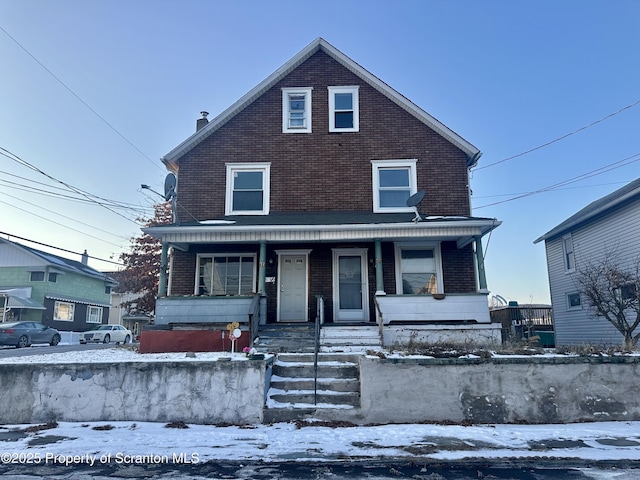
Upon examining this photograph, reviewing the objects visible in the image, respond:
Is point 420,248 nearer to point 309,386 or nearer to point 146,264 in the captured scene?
point 309,386

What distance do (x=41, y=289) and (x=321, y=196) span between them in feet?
79.0

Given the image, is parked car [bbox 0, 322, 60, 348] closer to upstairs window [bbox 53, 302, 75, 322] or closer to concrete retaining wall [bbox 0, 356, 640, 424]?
upstairs window [bbox 53, 302, 75, 322]

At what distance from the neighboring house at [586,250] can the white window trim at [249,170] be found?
1163 centimetres

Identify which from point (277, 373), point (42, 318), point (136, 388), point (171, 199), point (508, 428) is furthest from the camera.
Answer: point (42, 318)

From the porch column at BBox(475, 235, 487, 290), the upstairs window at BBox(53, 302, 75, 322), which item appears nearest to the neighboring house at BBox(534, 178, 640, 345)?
the porch column at BBox(475, 235, 487, 290)

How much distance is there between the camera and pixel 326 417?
22.3 feet

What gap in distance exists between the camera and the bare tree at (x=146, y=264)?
2650cm

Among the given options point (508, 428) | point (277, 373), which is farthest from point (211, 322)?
point (508, 428)

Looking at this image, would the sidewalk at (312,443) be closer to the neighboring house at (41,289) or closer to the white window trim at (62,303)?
the neighboring house at (41,289)

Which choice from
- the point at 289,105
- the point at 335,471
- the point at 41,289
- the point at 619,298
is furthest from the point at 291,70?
the point at 41,289

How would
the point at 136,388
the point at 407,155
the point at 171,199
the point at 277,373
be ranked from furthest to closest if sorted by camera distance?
1. the point at 407,155
2. the point at 171,199
3. the point at 277,373
4. the point at 136,388

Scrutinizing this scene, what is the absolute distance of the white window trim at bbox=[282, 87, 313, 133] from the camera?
14.2 metres

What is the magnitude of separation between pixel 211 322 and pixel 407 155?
25.6ft

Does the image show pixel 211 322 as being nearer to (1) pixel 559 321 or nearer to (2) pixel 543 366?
(2) pixel 543 366
